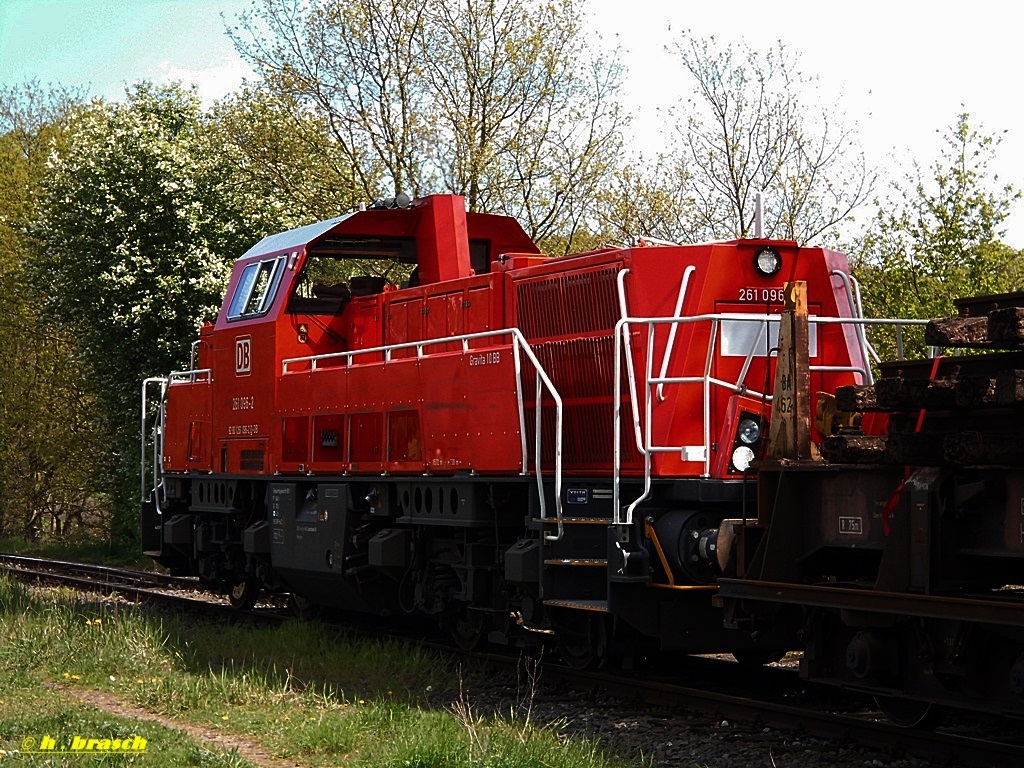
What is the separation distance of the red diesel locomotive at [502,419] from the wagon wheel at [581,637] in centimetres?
2

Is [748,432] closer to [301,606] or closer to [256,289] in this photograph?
[256,289]

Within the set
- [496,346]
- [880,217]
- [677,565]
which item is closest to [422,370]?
[496,346]

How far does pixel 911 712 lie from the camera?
812 cm

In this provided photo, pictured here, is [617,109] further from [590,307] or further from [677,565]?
[677,565]

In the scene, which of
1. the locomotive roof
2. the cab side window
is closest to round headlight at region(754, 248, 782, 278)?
the locomotive roof

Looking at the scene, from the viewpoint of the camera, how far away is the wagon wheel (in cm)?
1052

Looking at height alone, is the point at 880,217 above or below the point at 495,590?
above

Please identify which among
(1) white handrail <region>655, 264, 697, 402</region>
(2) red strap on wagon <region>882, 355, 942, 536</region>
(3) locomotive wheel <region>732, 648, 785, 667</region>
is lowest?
(3) locomotive wheel <region>732, 648, 785, 667</region>

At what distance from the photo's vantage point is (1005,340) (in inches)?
255

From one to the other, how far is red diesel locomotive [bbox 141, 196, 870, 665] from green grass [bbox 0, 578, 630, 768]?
102cm

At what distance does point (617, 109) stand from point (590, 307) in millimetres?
13663

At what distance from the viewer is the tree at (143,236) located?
2359 cm

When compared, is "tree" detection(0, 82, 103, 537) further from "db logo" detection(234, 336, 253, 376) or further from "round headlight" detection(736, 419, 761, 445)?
"round headlight" detection(736, 419, 761, 445)

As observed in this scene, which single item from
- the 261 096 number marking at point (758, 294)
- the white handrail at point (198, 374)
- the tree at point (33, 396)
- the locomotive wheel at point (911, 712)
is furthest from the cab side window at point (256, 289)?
the tree at point (33, 396)
